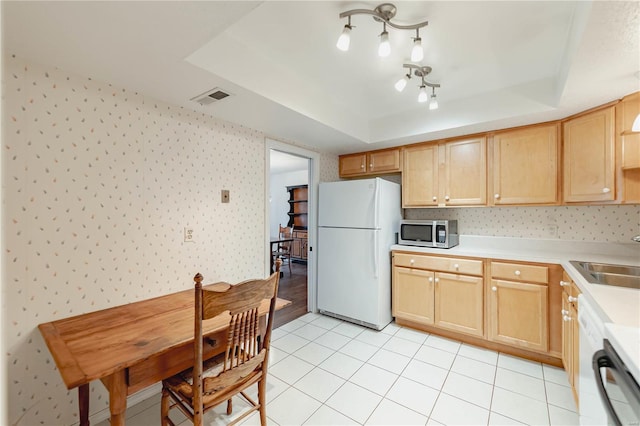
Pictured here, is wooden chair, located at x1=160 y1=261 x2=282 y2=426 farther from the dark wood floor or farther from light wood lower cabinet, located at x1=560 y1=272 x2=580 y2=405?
light wood lower cabinet, located at x1=560 y1=272 x2=580 y2=405

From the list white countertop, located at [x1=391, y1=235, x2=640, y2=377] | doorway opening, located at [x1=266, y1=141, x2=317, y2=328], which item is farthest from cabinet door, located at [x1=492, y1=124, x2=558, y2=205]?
doorway opening, located at [x1=266, y1=141, x2=317, y2=328]

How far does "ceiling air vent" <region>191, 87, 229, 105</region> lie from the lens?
2.01 metres

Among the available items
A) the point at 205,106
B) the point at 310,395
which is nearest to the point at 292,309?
the point at 310,395

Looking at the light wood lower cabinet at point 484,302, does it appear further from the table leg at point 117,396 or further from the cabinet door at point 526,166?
the table leg at point 117,396

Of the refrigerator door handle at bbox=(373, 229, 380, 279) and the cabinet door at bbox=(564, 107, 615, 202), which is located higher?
the cabinet door at bbox=(564, 107, 615, 202)

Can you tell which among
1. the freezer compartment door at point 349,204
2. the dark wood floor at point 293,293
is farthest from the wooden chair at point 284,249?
the freezer compartment door at point 349,204

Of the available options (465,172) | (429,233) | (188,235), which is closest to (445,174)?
(465,172)

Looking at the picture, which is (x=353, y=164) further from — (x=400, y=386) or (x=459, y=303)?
(x=400, y=386)

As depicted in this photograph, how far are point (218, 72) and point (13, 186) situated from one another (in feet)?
4.15

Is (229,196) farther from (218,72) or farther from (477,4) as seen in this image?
(477,4)

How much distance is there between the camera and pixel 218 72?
1.80 meters

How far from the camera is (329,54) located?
2.08m

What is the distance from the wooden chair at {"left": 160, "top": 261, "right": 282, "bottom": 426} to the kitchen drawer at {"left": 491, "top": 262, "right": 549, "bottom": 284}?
2088mm

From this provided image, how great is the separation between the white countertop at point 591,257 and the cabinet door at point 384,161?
0.96 m
